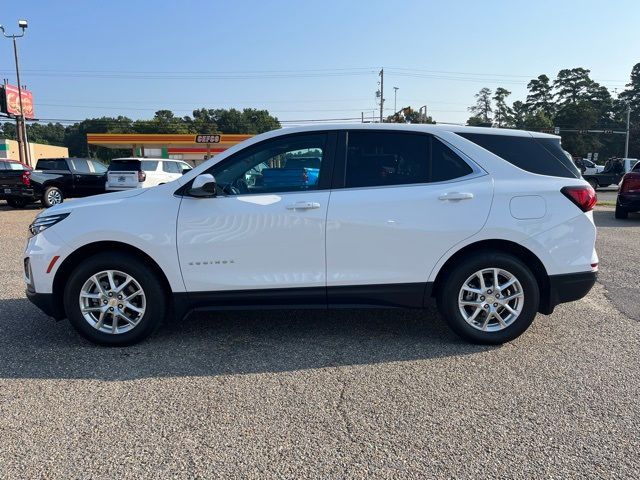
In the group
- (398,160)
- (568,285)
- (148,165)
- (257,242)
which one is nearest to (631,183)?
(568,285)

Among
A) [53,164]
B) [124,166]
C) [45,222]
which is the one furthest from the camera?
[124,166]

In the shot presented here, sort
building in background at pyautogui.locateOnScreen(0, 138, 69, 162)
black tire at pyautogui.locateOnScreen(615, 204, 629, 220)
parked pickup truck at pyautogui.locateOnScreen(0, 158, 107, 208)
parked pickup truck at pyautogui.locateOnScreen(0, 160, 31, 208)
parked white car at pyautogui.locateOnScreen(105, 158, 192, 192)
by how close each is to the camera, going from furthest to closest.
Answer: building in background at pyautogui.locateOnScreen(0, 138, 69, 162)
parked white car at pyautogui.locateOnScreen(105, 158, 192, 192)
parked pickup truck at pyautogui.locateOnScreen(0, 158, 107, 208)
parked pickup truck at pyautogui.locateOnScreen(0, 160, 31, 208)
black tire at pyautogui.locateOnScreen(615, 204, 629, 220)

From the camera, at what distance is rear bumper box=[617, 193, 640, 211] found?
41.7 feet

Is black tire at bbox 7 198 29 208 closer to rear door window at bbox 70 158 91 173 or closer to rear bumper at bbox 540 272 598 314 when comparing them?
rear door window at bbox 70 158 91 173

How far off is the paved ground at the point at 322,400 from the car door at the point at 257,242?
0.55m

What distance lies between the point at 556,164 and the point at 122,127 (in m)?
97.6

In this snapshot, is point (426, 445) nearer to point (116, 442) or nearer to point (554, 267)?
point (116, 442)

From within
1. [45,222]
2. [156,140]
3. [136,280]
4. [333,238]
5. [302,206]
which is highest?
[156,140]

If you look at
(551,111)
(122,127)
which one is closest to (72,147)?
(122,127)

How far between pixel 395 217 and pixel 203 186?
1.56 m

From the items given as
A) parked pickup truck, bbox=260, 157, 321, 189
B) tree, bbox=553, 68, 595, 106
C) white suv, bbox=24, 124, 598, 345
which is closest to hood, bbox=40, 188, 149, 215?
white suv, bbox=24, 124, 598, 345

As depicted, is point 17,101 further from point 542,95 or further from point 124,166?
point 542,95

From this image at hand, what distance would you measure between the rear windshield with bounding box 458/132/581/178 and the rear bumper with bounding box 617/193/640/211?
10.4m

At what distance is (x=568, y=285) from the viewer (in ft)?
13.5
